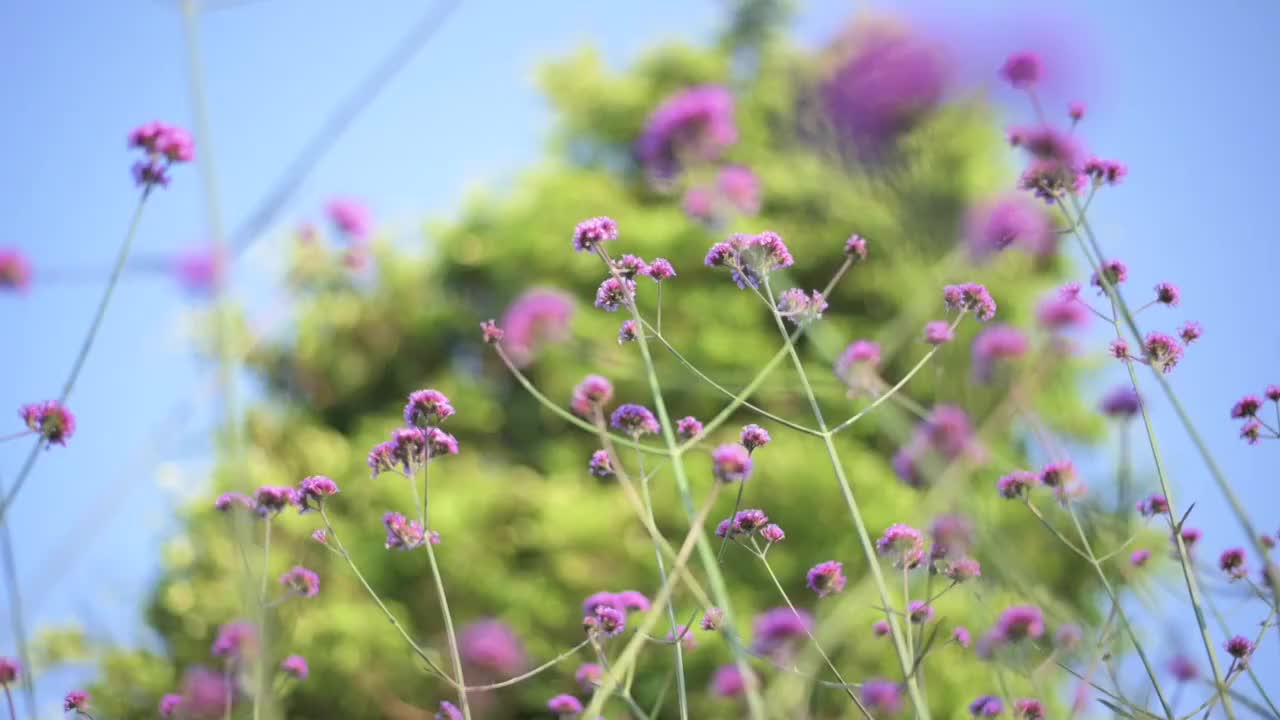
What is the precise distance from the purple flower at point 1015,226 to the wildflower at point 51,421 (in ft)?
6.13

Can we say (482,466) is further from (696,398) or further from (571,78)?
(571,78)

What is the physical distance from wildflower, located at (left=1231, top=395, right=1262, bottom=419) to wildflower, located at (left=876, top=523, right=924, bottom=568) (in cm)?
103

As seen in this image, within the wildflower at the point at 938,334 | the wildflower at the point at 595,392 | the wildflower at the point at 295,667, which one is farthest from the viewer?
the wildflower at the point at 295,667

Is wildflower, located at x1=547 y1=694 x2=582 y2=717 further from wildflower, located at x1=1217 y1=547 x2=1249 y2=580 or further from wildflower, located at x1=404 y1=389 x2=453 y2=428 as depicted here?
wildflower, located at x1=1217 y1=547 x2=1249 y2=580

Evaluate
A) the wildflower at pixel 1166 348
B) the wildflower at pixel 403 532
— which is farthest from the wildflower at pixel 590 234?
→ the wildflower at pixel 1166 348

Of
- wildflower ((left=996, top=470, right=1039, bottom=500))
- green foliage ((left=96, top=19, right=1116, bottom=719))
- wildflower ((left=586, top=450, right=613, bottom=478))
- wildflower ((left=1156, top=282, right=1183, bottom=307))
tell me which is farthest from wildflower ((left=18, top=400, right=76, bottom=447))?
green foliage ((left=96, top=19, right=1116, bottom=719))

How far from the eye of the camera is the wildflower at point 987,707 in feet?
7.73

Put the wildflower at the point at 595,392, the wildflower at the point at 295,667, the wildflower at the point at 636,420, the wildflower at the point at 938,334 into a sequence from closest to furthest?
the wildflower at the point at 595,392 → the wildflower at the point at 636,420 → the wildflower at the point at 938,334 → the wildflower at the point at 295,667

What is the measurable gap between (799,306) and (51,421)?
156cm

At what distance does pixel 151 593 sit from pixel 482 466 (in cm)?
385

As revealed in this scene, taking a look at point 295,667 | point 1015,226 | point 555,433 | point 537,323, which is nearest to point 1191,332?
point 1015,226

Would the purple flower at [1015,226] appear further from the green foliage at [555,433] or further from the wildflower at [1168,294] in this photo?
the green foliage at [555,433]

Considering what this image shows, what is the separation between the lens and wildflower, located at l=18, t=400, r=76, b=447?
208 centimetres

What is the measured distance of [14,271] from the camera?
2088 mm
